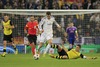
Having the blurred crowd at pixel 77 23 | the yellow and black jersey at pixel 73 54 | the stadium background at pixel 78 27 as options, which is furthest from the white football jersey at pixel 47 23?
the blurred crowd at pixel 77 23

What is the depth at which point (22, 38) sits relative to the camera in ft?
80.4

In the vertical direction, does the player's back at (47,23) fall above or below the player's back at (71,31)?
above

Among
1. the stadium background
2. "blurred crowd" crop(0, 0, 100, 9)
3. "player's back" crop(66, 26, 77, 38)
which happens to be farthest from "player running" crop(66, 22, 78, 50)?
"blurred crowd" crop(0, 0, 100, 9)

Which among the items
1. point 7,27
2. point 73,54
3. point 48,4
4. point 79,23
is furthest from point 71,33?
point 73,54

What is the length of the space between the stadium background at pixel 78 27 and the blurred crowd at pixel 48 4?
2.17 metres

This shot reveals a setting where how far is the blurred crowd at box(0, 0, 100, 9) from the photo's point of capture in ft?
89.0

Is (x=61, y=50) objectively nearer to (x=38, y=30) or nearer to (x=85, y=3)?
(x=38, y=30)

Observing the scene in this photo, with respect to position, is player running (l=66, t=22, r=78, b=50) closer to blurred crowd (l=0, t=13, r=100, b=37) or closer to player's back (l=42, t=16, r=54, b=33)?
blurred crowd (l=0, t=13, r=100, b=37)

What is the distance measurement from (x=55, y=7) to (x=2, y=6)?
3.34m

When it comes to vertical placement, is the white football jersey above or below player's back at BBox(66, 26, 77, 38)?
above

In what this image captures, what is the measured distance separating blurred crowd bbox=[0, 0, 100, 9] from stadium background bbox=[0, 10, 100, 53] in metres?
2.17

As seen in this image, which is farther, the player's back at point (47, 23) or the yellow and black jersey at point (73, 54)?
the player's back at point (47, 23)

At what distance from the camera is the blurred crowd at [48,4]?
89.0 ft

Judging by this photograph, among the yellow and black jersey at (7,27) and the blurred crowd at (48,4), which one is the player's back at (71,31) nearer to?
the yellow and black jersey at (7,27)
